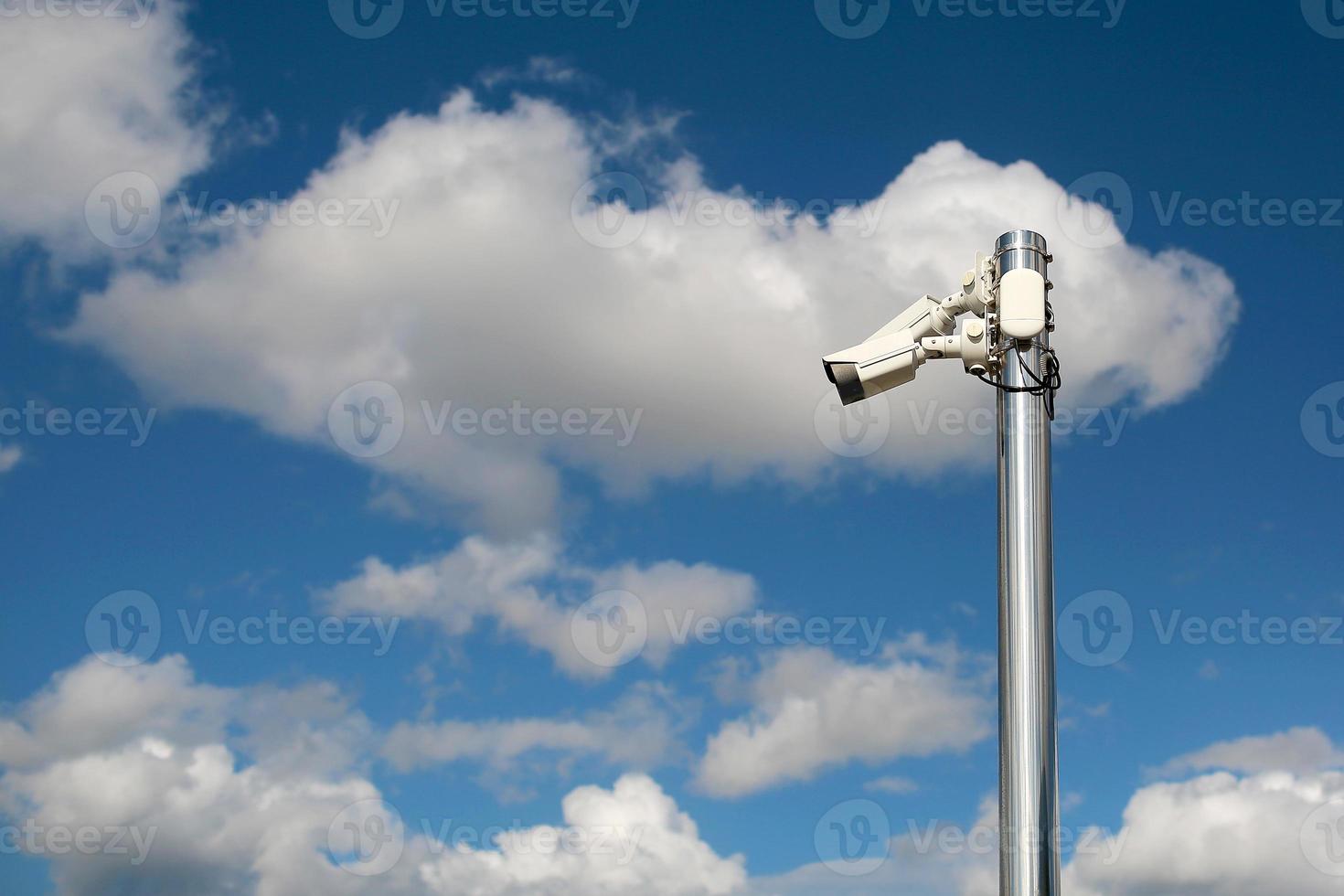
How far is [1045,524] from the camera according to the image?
14.5 meters

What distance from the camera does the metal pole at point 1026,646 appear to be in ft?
45.1

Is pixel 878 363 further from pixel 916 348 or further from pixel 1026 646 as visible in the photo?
pixel 1026 646

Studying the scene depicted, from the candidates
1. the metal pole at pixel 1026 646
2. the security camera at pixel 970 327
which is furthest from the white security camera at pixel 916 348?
the metal pole at pixel 1026 646

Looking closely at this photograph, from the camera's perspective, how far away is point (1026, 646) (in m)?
14.1

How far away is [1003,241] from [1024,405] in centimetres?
192

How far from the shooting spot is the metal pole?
45.1 feet

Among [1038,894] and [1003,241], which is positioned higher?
[1003,241]

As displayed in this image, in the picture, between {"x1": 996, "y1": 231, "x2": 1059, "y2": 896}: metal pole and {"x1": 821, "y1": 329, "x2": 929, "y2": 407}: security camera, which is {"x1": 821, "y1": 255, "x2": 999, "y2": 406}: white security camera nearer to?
{"x1": 821, "y1": 329, "x2": 929, "y2": 407}: security camera

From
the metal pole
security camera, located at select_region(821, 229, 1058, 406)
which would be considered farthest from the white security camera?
the metal pole

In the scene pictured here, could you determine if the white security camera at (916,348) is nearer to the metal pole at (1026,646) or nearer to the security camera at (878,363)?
the security camera at (878,363)

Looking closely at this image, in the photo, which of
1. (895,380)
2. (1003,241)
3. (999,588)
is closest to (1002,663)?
(999,588)

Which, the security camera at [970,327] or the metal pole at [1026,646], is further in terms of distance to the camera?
the security camera at [970,327]

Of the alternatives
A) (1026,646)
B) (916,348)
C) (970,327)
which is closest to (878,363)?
(916,348)

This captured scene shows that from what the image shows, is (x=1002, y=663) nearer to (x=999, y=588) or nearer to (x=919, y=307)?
(x=999, y=588)
